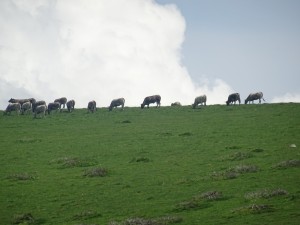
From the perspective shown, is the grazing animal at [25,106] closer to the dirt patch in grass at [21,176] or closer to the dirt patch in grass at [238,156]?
the dirt patch in grass at [21,176]

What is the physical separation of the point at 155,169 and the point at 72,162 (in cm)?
760

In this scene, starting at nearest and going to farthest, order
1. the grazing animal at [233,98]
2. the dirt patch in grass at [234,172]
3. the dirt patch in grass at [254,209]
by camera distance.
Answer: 1. the dirt patch in grass at [254,209]
2. the dirt patch in grass at [234,172]
3. the grazing animal at [233,98]

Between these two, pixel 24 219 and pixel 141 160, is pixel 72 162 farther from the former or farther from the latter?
pixel 24 219

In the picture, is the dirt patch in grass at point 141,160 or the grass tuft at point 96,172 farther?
the dirt patch in grass at point 141,160

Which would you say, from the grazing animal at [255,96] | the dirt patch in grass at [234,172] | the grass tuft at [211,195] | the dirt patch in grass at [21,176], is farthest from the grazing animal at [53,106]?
the grass tuft at [211,195]

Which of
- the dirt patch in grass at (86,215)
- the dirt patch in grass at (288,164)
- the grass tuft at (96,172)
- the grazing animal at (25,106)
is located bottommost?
the dirt patch in grass at (86,215)

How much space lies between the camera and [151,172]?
35.4m

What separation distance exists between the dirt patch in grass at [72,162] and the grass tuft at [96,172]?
327 cm

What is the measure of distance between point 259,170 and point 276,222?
11.3 meters

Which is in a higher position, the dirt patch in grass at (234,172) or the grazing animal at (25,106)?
the grazing animal at (25,106)

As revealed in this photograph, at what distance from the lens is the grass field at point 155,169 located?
25656 mm

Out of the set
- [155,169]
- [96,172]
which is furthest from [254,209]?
[96,172]

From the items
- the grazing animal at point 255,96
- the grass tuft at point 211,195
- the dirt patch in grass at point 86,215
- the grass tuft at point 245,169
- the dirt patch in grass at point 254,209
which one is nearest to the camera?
the dirt patch in grass at point 254,209

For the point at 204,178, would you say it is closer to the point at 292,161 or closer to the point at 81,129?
the point at 292,161
